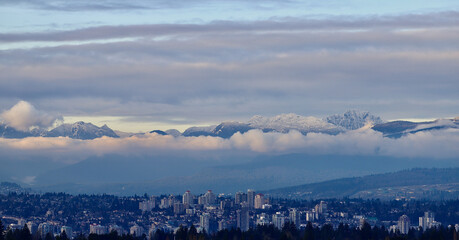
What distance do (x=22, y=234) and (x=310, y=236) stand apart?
4568cm

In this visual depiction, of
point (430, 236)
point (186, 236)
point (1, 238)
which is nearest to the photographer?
point (1, 238)

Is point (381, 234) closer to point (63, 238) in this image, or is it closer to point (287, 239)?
point (287, 239)

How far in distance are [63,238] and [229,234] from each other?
2762cm

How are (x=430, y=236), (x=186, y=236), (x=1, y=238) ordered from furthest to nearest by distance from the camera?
1. (x=186, y=236)
2. (x=430, y=236)
3. (x=1, y=238)

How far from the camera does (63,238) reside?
17538 cm

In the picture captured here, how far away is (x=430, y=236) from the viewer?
173m

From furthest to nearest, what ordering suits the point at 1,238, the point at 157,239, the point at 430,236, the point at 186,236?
the point at 157,239
the point at 186,236
the point at 430,236
the point at 1,238

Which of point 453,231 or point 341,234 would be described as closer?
point 453,231

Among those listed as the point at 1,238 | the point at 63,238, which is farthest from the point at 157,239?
the point at 1,238

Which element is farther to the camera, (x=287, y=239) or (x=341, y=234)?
(x=341, y=234)

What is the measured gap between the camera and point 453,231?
180 m

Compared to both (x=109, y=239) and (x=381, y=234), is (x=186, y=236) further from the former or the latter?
(x=381, y=234)

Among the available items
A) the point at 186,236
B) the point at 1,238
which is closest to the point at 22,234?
the point at 1,238

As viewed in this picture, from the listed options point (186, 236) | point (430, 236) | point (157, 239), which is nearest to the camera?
point (430, 236)
